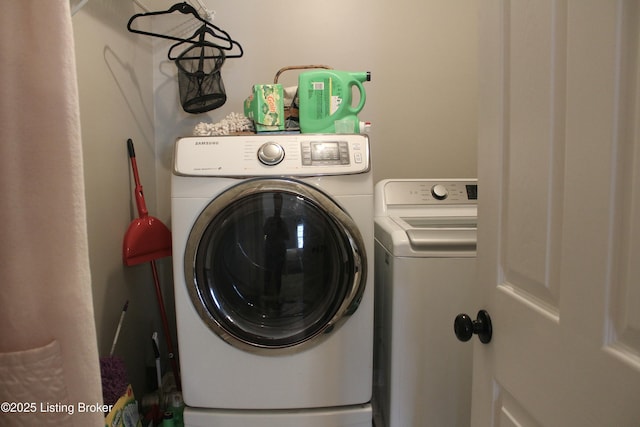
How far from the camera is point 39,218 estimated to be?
46 cm

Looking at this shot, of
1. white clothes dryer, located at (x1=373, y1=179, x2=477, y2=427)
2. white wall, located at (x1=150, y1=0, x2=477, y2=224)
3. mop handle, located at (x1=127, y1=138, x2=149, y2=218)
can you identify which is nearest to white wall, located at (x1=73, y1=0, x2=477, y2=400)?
white wall, located at (x1=150, y1=0, x2=477, y2=224)

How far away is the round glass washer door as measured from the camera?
1151 millimetres

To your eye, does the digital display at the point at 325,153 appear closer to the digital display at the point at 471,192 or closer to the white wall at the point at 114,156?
the digital display at the point at 471,192

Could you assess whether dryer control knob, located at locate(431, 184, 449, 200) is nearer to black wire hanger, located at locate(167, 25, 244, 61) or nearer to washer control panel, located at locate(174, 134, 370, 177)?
washer control panel, located at locate(174, 134, 370, 177)

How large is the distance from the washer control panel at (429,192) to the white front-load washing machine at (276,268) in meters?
0.39

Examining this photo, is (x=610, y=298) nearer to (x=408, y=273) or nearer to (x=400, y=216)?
(x=408, y=273)

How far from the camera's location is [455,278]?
1.10 m

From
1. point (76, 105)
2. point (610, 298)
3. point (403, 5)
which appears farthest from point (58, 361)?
point (403, 5)

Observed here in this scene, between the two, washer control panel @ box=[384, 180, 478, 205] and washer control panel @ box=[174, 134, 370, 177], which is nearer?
washer control panel @ box=[174, 134, 370, 177]

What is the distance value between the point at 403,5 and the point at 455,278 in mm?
1519

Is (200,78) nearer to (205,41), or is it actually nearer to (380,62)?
(205,41)

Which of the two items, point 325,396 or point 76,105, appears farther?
point 325,396

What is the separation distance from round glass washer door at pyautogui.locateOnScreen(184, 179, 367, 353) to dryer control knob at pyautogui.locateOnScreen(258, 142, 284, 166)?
7cm

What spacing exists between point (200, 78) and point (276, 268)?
986mm
